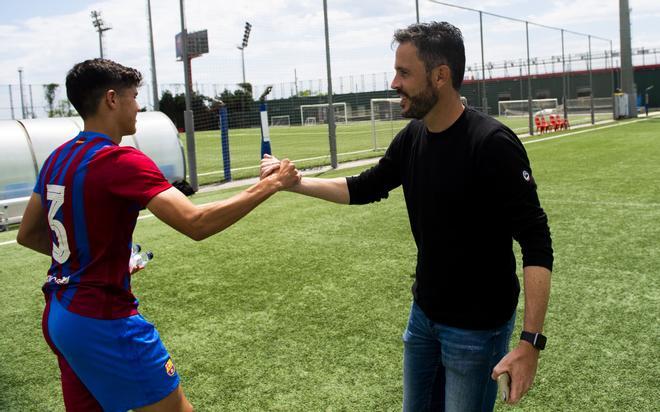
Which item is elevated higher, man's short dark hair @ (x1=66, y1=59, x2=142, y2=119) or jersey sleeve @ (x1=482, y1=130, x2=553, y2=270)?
man's short dark hair @ (x1=66, y1=59, x2=142, y2=119)

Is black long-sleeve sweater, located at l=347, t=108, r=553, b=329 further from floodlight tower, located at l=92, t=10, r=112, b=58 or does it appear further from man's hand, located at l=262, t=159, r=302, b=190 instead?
floodlight tower, located at l=92, t=10, r=112, b=58

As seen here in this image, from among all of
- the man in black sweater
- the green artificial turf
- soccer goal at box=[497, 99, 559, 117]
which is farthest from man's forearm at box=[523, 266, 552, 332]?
soccer goal at box=[497, 99, 559, 117]

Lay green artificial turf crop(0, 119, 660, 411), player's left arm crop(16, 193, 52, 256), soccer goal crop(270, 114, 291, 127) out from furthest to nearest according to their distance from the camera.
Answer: soccer goal crop(270, 114, 291, 127)
green artificial turf crop(0, 119, 660, 411)
player's left arm crop(16, 193, 52, 256)

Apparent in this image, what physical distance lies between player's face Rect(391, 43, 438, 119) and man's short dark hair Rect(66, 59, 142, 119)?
115cm

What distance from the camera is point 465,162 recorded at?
2.36m

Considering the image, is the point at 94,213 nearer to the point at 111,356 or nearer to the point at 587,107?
the point at 111,356

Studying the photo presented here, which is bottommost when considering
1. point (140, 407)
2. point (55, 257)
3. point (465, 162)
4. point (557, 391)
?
point (557, 391)

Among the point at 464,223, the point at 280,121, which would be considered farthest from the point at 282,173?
the point at 280,121

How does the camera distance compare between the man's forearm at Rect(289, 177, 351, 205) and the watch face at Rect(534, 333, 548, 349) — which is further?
the man's forearm at Rect(289, 177, 351, 205)

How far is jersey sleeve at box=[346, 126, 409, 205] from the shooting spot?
3004mm

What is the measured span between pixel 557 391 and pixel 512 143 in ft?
7.67

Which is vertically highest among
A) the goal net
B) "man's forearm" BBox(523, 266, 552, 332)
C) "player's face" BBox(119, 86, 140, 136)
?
the goal net

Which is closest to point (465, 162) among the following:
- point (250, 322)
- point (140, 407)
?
point (140, 407)

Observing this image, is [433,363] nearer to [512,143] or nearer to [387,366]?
[512,143]
